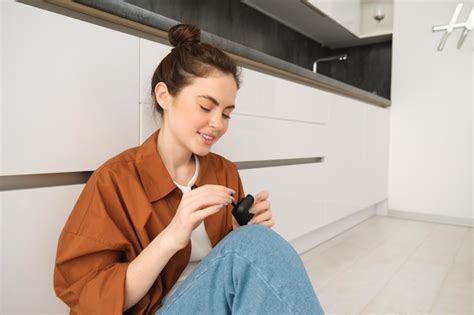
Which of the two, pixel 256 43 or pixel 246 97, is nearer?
pixel 246 97

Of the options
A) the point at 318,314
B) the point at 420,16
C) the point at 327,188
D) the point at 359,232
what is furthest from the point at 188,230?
the point at 420,16

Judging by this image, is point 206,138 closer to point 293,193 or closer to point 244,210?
point 244,210

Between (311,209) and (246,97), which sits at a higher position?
(246,97)

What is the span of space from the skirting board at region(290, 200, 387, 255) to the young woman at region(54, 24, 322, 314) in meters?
1.20

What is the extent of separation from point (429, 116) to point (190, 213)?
2773 millimetres

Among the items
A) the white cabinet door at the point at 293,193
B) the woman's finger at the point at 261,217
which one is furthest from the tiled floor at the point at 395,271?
the woman's finger at the point at 261,217

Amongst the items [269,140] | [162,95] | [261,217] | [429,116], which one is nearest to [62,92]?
[162,95]

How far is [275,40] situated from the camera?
2.55 m

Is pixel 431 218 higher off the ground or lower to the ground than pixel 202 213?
lower

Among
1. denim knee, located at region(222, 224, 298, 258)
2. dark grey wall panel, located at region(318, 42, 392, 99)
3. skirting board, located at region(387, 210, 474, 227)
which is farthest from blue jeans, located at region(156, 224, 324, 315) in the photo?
dark grey wall panel, located at region(318, 42, 392, 99)

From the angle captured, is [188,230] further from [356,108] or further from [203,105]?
[356,108]

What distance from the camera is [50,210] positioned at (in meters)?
0.80

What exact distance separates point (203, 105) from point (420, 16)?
276 cm

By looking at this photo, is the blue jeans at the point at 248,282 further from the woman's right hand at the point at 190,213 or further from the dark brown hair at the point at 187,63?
the dark brown hair at the point at 187,63
